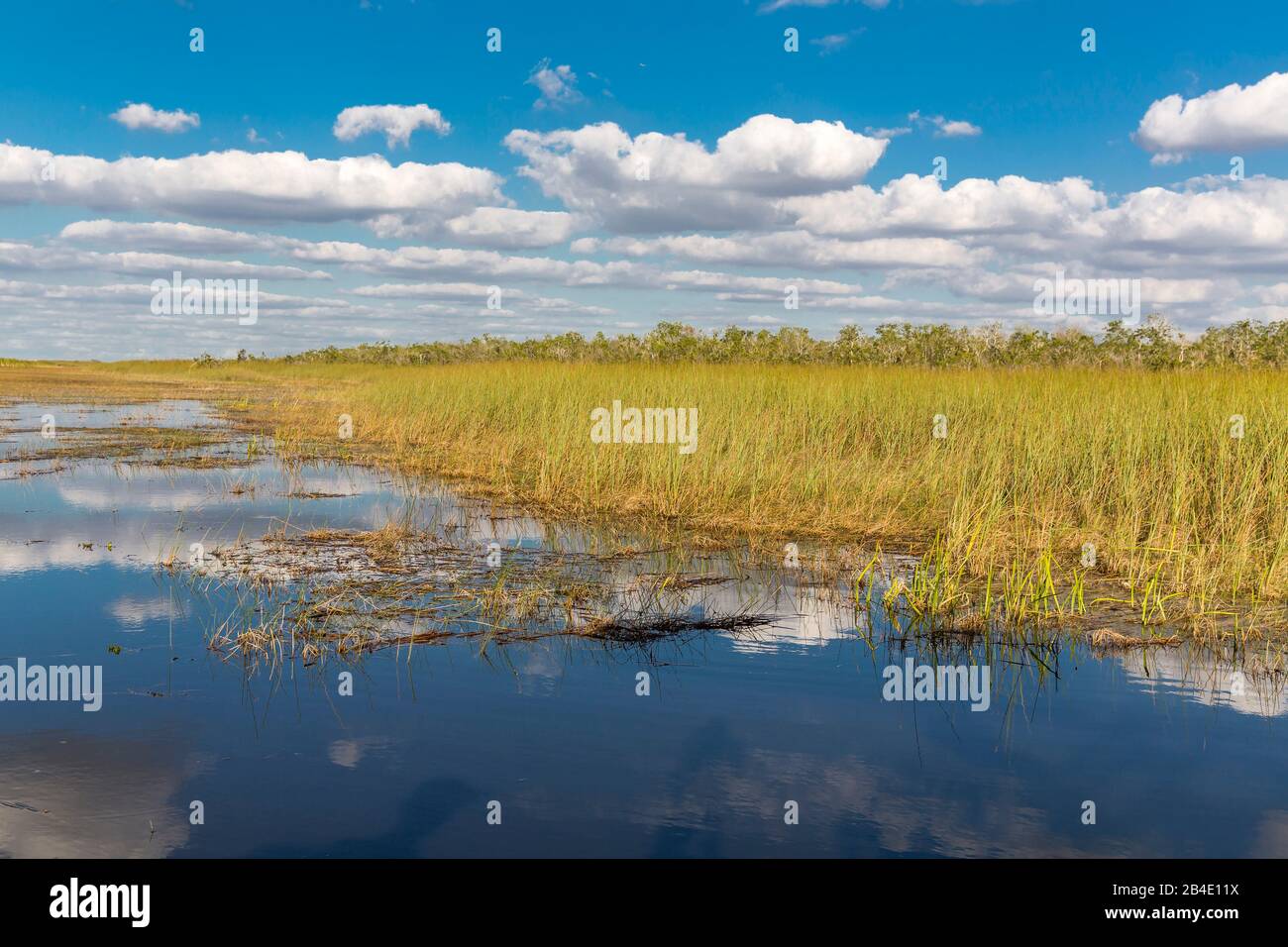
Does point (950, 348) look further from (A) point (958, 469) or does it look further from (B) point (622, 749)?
(B) point (622, 749)

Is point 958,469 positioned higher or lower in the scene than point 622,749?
higher

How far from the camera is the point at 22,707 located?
4848mm

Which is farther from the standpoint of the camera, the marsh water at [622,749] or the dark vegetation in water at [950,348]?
the dark vegetation in water at [950,348]

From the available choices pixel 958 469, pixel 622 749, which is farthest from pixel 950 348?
pixel 622 749

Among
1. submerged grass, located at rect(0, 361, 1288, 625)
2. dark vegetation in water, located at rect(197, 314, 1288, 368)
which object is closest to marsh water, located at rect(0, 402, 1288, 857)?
submerged grass, located at rect(0, 361, 1288, 625)

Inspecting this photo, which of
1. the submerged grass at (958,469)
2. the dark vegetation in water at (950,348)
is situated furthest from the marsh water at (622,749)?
the dark vegetation in water at (950,348)

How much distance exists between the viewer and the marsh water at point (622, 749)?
3.62 metres

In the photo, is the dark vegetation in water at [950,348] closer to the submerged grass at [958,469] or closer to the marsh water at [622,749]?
the submerged grass at [958,469]

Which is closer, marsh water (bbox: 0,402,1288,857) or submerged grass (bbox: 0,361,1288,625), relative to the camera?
marsh water (bbox: 0,402,1288,857)

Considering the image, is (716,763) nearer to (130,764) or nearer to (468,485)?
(130,764)

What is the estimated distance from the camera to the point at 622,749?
4379 mm

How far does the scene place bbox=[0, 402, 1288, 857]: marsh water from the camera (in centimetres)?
362

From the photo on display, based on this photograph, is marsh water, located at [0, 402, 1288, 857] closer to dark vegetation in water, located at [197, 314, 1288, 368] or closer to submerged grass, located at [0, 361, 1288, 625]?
submerged grass, located at [0, 361, 1288, 625]
